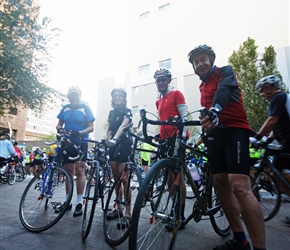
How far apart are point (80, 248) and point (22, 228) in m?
1.04

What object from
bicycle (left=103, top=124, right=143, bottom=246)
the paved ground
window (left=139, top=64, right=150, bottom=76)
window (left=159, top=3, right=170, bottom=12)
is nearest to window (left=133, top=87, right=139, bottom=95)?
window (left=139, top=64, right=150, bottom=76)

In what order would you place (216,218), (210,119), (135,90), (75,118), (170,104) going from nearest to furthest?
(210,119) < (216,218) < (170,104) < (75,118) < (135,90)

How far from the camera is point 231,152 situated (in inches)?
67.8

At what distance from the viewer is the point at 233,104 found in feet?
6.03

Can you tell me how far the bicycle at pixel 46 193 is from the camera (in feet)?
8.66

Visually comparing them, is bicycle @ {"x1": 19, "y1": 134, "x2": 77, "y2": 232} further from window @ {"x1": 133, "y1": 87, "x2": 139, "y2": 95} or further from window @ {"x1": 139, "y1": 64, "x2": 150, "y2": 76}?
window @ {"x1": 139, "y1": 64, "x2": 150, "y2": 76}

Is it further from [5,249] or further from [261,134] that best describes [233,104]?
[5,249]

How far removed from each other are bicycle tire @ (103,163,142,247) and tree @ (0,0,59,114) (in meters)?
10.7

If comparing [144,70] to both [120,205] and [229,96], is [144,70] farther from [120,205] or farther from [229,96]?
[229,96]

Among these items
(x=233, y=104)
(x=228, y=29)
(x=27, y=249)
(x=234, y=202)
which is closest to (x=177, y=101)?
(x=233, y=104)

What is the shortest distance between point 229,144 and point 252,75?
15.2 meters

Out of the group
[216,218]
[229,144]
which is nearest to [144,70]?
[216,218]

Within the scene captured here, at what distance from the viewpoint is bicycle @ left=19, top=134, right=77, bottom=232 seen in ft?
8.66

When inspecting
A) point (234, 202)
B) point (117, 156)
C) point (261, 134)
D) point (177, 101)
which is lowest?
point (234, 202)
